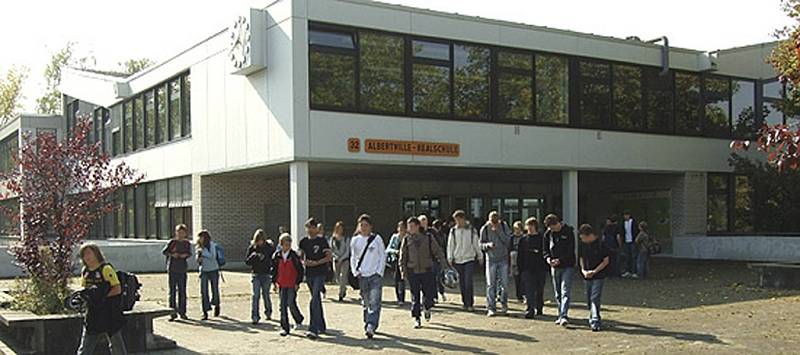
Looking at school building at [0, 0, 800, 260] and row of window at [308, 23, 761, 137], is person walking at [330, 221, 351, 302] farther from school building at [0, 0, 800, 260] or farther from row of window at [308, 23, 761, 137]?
row of window at [308, 23, 761, 137]

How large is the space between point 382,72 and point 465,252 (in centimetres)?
760

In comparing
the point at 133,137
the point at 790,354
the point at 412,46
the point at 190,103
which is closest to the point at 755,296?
the point at 790,354

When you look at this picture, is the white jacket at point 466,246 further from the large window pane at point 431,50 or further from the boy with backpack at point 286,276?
the large window pane at point 431,50

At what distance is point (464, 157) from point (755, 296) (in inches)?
333

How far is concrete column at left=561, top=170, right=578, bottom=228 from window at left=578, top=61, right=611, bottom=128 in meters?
1.53

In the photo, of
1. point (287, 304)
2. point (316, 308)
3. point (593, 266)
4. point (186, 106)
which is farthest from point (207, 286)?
point (186, 106)

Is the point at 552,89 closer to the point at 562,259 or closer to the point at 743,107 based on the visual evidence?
the point at 743,107

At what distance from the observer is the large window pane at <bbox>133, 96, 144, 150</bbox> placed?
3136 cm

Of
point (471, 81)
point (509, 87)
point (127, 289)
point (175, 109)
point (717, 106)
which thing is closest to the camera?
point (127, 289)

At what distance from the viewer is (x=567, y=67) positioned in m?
24.9

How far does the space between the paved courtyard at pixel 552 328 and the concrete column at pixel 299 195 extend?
2644 millimetres

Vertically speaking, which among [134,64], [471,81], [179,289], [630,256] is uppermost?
[134,64]

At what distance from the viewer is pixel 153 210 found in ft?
101

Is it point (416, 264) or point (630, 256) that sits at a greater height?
point (416, 264)
